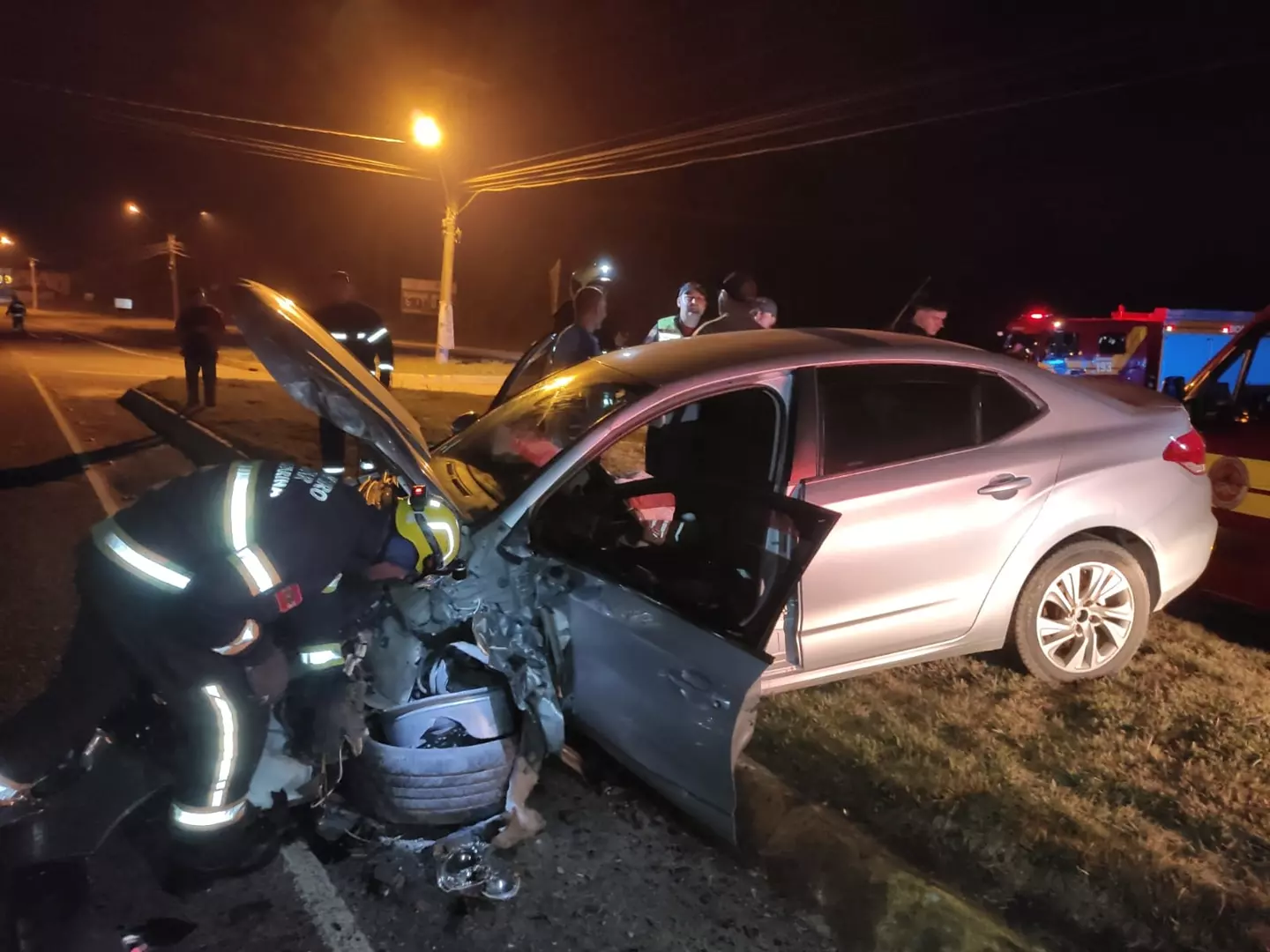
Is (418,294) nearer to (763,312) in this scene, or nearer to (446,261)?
(446,261)

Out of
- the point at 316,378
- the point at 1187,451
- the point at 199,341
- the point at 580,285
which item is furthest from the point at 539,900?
the point at 199,341

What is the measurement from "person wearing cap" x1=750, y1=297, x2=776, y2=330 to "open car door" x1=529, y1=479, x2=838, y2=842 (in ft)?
10.9

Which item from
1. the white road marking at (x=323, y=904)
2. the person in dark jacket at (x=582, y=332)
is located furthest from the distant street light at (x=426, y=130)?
the white road marking at (x=323, y=904)

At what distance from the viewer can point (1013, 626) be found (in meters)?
4.31

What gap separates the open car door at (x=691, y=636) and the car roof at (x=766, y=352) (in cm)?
58

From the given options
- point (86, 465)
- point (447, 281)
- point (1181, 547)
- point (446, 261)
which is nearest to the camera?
point (1181, 547)

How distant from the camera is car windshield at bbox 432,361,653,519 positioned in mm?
3588

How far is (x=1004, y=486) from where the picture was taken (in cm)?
403

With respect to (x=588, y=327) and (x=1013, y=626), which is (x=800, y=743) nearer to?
(x=1013, y=626)

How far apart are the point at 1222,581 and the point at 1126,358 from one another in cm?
1051

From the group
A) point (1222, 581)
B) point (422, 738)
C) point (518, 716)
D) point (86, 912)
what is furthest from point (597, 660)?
point (1222, 581)

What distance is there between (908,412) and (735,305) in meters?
2.69

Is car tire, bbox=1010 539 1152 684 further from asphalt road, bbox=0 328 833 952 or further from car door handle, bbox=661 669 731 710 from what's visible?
car door handle, bbox=661 669 731 710

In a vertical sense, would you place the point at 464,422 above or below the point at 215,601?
above
